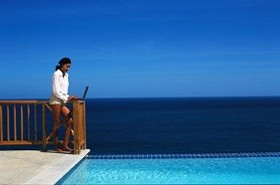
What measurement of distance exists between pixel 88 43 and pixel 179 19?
12.7 metres

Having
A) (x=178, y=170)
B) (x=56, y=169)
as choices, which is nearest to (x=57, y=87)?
(x=56, y=169)

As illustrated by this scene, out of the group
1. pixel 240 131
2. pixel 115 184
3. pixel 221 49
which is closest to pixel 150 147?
pixel 240 131

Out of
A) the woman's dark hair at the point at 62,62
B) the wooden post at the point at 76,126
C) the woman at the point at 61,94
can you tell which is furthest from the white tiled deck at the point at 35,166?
the woman's dark hair at the point at 62,62

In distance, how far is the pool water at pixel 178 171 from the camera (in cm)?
543

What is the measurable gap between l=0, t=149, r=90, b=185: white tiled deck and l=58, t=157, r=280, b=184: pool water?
146 millimetres

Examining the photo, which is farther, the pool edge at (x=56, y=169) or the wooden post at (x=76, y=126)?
the wooden post at (x=76, y=126)

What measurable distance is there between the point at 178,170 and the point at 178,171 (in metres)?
0.06

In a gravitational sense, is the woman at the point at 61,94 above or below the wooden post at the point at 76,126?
above

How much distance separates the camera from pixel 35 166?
575 cm

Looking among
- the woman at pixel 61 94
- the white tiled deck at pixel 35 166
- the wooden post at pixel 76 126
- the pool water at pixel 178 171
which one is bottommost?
the pool water at pixel 178 171

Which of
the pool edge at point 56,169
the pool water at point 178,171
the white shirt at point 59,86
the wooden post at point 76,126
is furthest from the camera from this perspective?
the wooden post at point 76,126

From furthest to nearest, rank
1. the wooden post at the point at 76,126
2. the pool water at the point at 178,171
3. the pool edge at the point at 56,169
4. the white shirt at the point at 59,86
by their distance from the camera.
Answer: the wooden post at the point at 76,126, the white shirt at the point at 59,86, the pool water at the point at 178,171, the pool edge at the point at 56,169

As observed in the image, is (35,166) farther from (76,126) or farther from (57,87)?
(57,87)

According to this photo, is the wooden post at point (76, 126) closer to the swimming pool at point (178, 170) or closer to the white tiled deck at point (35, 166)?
the white tiled deck at point (35, 166)
